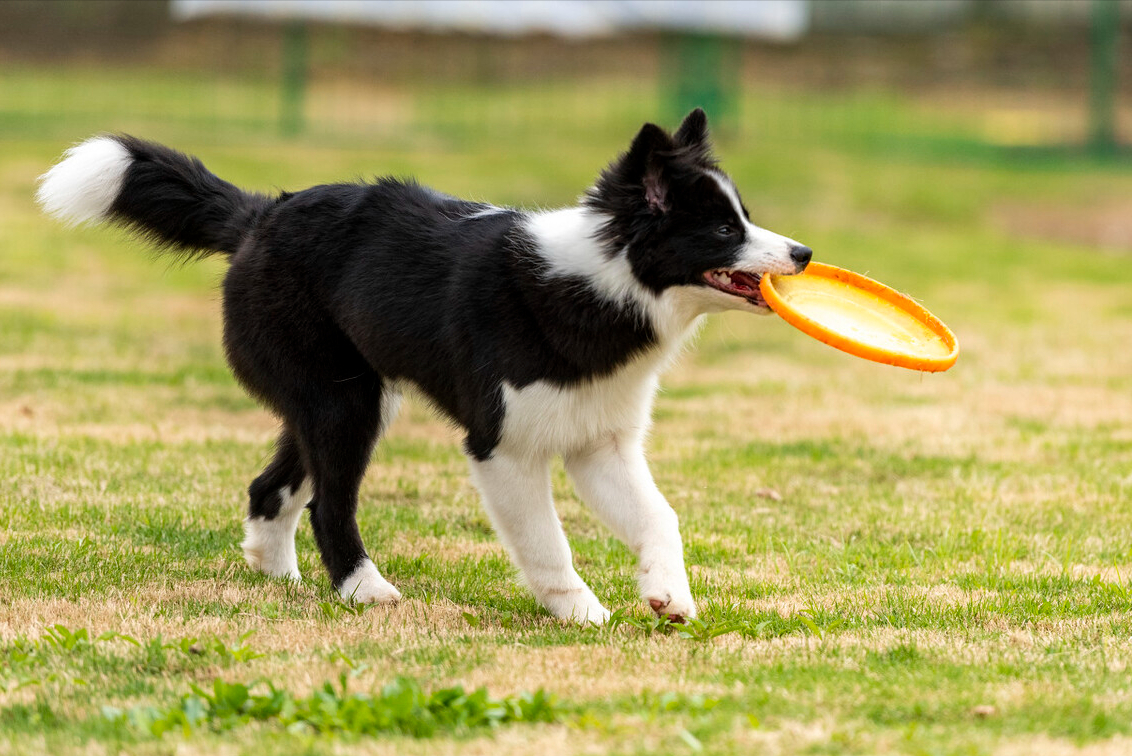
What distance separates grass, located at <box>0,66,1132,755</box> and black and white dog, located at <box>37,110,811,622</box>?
32 cm

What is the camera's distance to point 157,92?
24719 mm

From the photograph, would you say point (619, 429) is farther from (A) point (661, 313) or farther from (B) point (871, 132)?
(B) point (871, 132)

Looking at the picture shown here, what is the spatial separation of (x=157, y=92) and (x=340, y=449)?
68.6 ft

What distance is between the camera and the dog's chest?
4.92 metres

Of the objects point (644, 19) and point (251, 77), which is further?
point (251, 77)

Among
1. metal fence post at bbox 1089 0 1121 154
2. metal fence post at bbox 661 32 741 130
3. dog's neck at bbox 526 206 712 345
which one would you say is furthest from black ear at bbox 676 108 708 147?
metal fence post at bbox 1089 0 1121 154

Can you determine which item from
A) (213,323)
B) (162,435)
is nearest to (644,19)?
(213,323)

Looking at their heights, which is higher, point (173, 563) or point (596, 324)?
point (596, 324)

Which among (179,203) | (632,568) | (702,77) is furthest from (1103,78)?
(179,203)

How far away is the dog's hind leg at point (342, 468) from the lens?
5332 millimetres

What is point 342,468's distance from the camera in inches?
211

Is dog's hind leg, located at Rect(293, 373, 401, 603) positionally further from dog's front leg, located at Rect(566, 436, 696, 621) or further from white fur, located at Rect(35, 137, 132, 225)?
white fur, located at Rect(35, 137, 132, 225)

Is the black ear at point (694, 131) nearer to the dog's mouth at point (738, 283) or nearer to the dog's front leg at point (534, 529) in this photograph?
the dog's mouth at point (738, 283)

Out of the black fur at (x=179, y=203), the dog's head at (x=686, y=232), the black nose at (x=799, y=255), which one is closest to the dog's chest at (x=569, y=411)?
the dog's head at (x=686, y=232)
